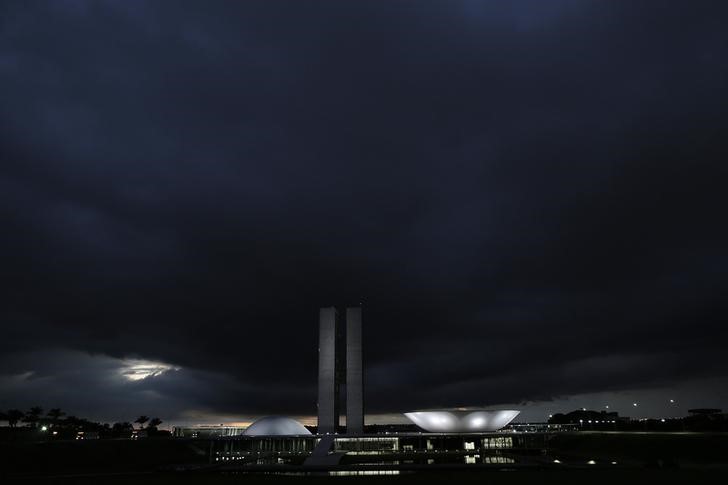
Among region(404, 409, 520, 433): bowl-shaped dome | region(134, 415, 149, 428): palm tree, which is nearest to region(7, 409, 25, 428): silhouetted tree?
region(134, 415, 149, 428): palm tree

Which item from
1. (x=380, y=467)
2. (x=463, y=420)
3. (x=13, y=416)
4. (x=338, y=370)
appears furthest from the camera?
(x=13, y=416)

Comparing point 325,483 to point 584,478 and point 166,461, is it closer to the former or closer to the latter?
point 584,478

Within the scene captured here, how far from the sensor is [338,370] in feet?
308

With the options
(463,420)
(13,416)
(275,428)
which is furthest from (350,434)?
(13,416)

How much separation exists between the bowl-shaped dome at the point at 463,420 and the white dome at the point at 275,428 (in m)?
18.4

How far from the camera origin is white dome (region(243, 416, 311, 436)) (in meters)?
77.5

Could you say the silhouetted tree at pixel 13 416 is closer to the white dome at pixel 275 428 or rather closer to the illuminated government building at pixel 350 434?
the illuminated government building at pixel 350 434

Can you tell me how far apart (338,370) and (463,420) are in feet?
81.1

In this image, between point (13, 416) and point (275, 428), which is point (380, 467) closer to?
point (275, 428)

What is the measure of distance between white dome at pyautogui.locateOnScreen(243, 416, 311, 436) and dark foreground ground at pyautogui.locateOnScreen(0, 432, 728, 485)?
27.7ft

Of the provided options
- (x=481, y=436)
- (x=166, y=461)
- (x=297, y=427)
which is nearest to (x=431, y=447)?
(x=481, y=436)

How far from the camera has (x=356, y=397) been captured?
89.2 meters

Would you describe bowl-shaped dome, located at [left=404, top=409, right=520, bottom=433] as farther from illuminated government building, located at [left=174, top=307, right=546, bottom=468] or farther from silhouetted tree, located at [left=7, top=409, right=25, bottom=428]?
silhouetted tree, located at [left=7, top=409, right=25, bottom=428]

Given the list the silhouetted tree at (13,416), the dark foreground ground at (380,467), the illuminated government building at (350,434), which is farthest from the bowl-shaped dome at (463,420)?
the silhouetted tree at (13,416)
